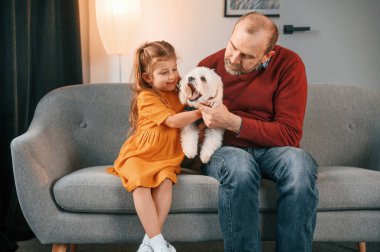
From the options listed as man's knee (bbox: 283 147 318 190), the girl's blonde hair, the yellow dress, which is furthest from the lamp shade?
man's knee (bbox: 283 147 318 190)

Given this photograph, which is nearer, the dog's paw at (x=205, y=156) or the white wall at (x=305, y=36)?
the dog's paw at (x=205, y=156)

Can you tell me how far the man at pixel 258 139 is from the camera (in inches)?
58.3

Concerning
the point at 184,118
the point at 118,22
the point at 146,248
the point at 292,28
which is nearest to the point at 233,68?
the point at 184,118

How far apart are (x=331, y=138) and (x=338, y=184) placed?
59cm

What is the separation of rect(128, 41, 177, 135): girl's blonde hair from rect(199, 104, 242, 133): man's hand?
0.90 feet

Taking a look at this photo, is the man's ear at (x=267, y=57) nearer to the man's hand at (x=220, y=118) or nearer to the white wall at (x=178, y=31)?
the man's hand at (x=220, y=118)

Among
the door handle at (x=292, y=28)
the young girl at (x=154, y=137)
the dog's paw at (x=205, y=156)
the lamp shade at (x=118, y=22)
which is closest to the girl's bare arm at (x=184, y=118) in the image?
the young girl at (x=154, y=137)

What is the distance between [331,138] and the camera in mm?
2262

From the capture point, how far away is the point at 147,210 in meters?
1.56

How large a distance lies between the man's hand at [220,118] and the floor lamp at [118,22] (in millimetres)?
1205

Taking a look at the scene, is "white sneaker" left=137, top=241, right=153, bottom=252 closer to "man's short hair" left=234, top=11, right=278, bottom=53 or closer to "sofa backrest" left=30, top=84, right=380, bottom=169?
"sofa backrest" left=30, top=84, right=380, bottom=169

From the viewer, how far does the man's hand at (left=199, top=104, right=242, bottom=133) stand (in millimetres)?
1651

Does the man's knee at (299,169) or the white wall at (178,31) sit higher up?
the white wall at (178,31)

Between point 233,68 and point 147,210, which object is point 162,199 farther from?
point 233,68
